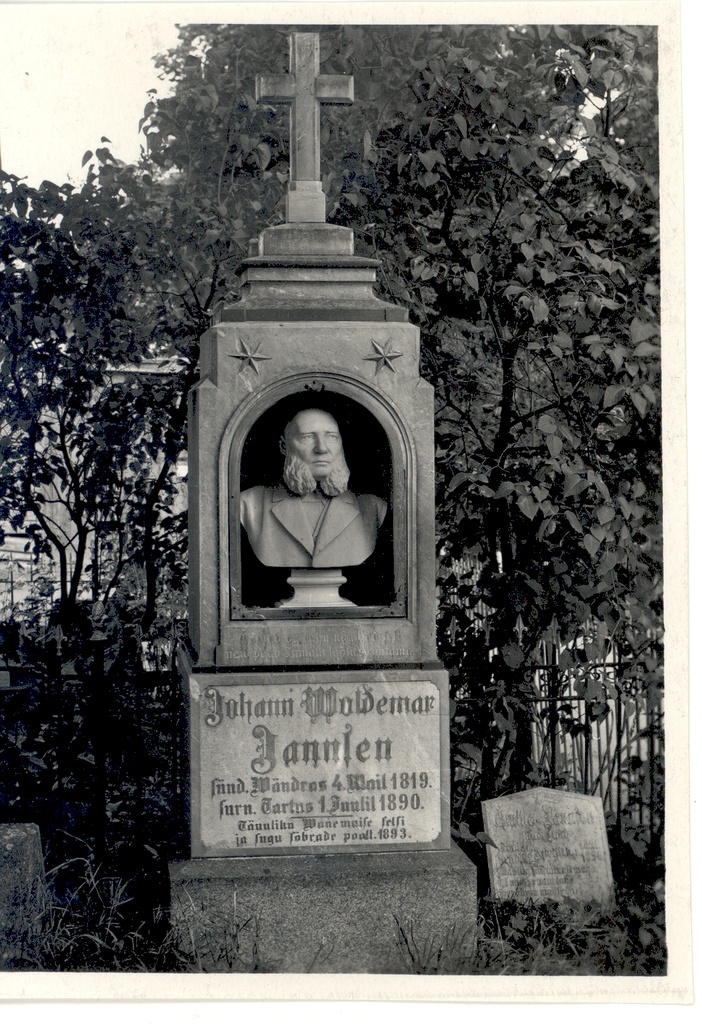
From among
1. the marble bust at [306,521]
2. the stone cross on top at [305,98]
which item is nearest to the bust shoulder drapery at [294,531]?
the marble bust at [306,521]

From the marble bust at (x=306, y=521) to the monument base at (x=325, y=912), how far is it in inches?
52.3

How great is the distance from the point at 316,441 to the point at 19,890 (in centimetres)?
255

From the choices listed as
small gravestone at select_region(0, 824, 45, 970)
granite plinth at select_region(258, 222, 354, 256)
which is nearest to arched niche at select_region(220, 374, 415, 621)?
granite plinth at select_region(258, 222, 354, 256)

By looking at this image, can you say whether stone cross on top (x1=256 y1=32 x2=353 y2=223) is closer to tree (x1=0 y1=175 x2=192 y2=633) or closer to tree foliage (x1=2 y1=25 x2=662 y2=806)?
tree foliage (x1=2 y1=25 x2=662 y2=806)

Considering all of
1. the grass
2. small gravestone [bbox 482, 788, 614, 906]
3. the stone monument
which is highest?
the stone monument

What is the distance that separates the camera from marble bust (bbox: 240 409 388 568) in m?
5.82

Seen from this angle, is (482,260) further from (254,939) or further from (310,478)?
(254,939)

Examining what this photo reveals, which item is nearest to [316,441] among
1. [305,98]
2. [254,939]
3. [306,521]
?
[306,521]

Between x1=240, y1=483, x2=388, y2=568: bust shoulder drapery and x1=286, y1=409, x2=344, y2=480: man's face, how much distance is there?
0.18m

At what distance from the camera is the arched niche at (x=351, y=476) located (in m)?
5.59

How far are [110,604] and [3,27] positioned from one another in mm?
3173

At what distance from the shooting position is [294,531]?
5832 mm

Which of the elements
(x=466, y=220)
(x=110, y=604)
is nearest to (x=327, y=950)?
(x=110, y=604)

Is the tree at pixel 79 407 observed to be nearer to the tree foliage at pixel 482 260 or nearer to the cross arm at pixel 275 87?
the tree foliage at pixel 482 260
